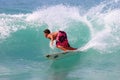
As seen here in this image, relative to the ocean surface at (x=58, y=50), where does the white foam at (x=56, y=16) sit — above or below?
above

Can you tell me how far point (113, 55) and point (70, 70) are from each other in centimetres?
272

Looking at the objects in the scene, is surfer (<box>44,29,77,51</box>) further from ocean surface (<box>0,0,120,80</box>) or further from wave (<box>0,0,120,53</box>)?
wave (<box>0,0,120,53</box>)

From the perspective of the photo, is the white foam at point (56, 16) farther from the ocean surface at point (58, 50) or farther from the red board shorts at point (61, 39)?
the red board shorts at point (61, 39)

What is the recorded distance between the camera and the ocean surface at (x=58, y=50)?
12.7 m

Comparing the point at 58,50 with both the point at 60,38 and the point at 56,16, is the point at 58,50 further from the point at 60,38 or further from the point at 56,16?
the point at 56,16

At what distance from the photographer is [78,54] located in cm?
1463

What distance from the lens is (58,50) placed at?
14711 mm

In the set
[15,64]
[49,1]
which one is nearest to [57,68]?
[15,64]

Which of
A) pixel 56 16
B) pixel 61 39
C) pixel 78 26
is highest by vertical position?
pixel 56 16

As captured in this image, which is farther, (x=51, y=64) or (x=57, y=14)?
(x=57, y=14)

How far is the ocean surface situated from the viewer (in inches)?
499

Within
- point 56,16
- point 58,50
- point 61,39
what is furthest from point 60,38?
point 56,16

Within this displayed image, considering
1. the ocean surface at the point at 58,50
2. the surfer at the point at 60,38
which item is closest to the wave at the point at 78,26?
the ocean surface at the point at 58,50

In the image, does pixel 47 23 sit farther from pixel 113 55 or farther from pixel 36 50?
pixel 113 55
